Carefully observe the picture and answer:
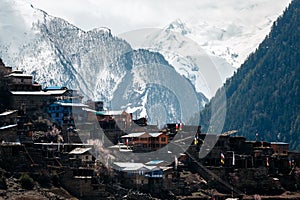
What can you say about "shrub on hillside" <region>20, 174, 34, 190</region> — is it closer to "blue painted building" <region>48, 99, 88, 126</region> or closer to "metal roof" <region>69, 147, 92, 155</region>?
"metal roof" <region>69, 147, 92, 155</region>

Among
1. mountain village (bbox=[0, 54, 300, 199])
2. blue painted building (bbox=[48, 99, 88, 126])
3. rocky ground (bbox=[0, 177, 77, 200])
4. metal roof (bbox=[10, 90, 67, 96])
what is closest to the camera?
rocky ground (bbox=[0, 177, 77, 200])

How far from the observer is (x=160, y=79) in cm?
18838

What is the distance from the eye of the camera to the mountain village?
80875 mm

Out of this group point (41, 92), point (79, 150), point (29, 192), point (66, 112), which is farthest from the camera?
point (41, 92)

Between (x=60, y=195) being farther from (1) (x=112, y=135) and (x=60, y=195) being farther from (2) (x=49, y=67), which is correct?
(2) (x=49, y=67)

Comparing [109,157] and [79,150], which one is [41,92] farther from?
[109,157]

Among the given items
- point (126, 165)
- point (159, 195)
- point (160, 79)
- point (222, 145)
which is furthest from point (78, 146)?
point (160, 79)

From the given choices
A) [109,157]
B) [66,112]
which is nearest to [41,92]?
[66,112]

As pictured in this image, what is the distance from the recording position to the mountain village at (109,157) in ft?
265

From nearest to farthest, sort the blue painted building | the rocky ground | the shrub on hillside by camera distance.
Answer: the rocky ground, the shrub on hillside, the blue painted building

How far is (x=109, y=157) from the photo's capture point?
302ft

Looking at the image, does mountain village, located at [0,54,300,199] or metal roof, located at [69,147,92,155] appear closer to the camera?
mountain village, located at [0,54,300,199]

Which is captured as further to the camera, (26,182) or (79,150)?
(79,150)

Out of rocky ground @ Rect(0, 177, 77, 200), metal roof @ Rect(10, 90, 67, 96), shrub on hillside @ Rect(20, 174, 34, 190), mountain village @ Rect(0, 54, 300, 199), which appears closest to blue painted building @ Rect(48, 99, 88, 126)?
mountain village @ Rect(0, 54, 300, 199)
